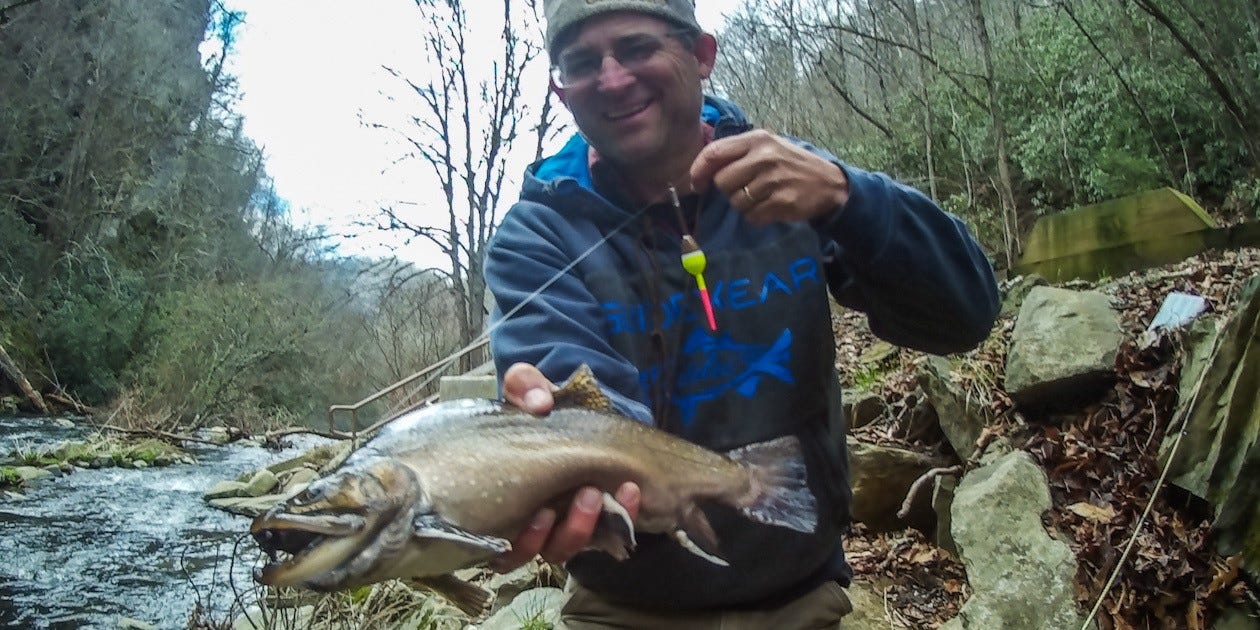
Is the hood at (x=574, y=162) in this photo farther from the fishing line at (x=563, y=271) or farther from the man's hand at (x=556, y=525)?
the man's hand at (x=556, y=525)

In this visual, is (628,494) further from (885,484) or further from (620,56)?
(885,484)

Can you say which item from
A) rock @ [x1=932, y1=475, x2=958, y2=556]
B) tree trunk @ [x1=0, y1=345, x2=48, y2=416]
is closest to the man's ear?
rock @ [x1=932, y1=475, x2=958, y2=556]

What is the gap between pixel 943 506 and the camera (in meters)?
5.20

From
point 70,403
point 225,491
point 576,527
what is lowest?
point 225,491

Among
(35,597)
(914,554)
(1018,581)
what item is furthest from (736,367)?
(35,597)

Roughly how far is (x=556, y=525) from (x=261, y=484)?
1252 cm

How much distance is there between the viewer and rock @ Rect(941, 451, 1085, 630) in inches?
150

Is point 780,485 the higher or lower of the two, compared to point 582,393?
lower

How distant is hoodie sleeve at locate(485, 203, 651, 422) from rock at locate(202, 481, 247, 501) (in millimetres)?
11825

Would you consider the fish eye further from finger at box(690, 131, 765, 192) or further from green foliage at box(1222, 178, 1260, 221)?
green foliage at box(1222, 178, 1260, 221)

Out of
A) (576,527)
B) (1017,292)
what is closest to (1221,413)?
(576,527)

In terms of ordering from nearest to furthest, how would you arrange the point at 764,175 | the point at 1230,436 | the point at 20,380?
1. the point at 764,175
2. the point at 1230,436
3. the point at 20,380

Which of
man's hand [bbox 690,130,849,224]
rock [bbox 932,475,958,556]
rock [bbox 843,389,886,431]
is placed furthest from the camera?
rock [bbox 843,389,886,431]

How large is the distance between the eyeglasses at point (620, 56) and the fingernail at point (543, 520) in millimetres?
1205
